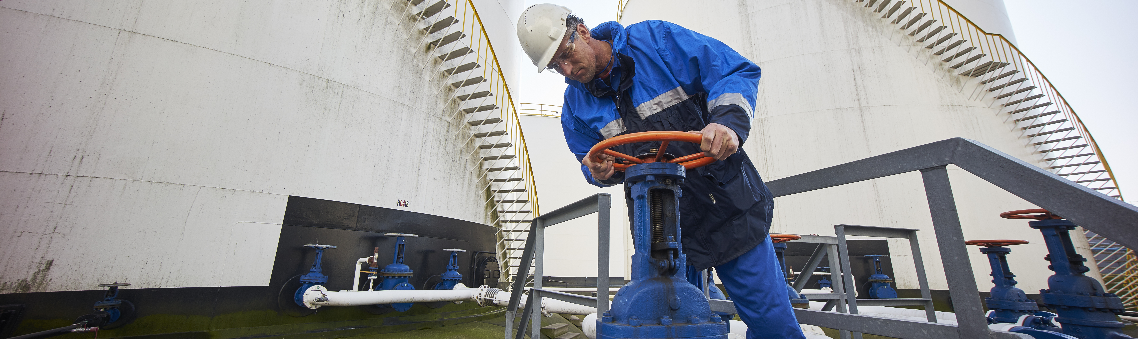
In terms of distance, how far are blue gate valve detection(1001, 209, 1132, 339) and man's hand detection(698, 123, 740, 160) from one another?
3104 millimetres

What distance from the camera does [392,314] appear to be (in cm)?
575

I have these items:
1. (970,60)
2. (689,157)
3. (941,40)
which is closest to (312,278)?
(689,157)

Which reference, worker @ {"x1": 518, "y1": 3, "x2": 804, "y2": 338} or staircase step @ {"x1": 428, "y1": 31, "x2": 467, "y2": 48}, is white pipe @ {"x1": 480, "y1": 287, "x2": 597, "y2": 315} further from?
worker @ {"x1": 518, "y1": 3, "x2": 804, "y2": 338}

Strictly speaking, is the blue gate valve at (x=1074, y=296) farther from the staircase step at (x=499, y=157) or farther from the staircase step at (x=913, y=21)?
the staircase step at (x=913, y=21)

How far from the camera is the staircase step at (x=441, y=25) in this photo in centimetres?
643

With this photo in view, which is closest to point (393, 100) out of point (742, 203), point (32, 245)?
point (32, 245)

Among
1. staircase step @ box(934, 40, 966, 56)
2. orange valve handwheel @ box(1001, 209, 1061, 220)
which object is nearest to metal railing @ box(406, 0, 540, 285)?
orange valve handwheel @ box(1001, 209, 1061, 220)

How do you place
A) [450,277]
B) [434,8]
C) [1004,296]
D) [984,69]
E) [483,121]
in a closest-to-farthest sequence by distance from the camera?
[1004,296], [450,277], [434,8], [483,121], [984,69]

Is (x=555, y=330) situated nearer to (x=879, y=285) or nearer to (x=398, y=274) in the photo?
(x=398, y=274)

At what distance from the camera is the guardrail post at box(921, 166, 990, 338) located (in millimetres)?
1331

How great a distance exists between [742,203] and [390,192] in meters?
5.04

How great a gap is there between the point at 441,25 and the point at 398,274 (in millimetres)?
3595

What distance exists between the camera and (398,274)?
5387 mm

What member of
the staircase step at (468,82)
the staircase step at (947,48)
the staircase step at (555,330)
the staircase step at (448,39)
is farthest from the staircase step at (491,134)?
the staircase step at (947,48)
